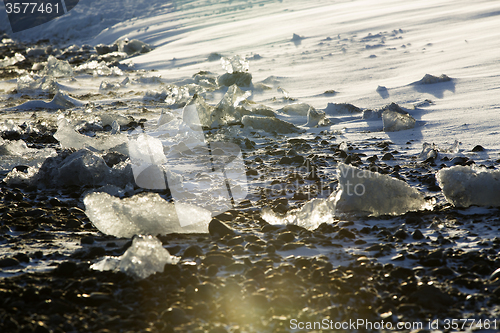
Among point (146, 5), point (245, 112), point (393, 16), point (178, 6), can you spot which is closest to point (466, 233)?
point (245, 112)

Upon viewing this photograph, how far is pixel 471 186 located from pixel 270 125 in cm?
255

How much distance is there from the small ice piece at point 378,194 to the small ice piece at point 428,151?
3.42 feet

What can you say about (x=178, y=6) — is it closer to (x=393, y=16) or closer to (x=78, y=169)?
(x=393, y=16)

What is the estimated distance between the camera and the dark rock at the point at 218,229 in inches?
98.7

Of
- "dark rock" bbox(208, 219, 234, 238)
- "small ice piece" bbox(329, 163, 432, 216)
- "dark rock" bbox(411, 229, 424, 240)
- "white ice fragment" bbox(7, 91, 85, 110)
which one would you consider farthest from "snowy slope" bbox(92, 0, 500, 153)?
"dark rock" bbox(208, 219, 234, 238)

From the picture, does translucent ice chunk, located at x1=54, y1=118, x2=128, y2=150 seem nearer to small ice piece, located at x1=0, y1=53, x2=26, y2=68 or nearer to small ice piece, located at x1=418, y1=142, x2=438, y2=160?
small ice piece, located at x1=418, y1=142, x2=438, y2=160

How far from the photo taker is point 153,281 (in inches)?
78.0

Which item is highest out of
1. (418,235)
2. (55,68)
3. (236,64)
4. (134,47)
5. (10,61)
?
(10,61)

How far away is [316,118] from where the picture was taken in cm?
491

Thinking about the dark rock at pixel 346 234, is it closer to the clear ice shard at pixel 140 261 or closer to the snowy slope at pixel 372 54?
the clear ice shard at pixel 140 261

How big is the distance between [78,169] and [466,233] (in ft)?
9.50

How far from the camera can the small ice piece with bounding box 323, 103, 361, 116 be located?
5.09 meters

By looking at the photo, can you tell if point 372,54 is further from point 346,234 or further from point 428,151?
point 346,234

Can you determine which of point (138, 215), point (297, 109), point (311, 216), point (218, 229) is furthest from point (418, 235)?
point (297, 109)
